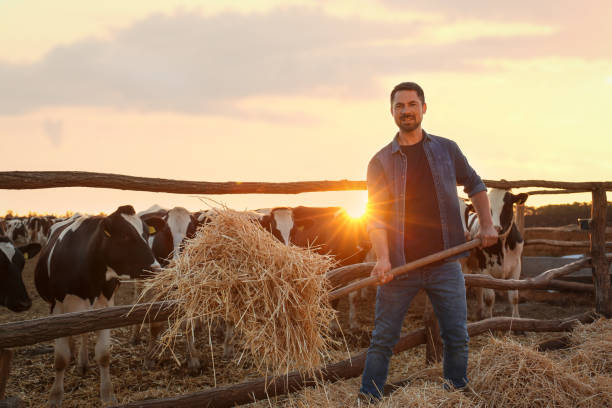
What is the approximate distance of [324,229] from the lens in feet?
32.3

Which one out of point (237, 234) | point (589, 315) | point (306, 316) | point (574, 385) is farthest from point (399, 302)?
point (589, 315)

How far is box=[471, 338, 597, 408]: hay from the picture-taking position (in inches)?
143

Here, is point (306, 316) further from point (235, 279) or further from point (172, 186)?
point (172, 186)

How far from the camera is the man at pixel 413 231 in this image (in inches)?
133

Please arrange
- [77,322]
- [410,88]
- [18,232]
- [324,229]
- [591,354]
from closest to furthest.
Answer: [77,322]
[410,88]
[591,354]
[324,229]
[18,232]

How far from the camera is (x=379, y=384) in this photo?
339cm

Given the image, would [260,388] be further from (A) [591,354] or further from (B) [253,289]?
(A) [591,354]

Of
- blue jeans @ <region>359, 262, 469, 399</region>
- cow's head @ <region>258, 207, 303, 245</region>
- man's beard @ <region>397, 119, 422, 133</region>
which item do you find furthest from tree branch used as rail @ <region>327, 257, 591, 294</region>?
cow's head @ <region>258, 207, 303, 245</region>

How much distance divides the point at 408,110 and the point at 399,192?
553 millimetres

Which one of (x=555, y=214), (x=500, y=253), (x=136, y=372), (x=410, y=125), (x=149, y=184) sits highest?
(x=410, y=125)

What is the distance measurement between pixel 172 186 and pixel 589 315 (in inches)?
230

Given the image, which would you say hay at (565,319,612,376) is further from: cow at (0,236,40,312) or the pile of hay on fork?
cow at (0,236,40,312)

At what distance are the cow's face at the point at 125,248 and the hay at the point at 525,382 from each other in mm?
3399

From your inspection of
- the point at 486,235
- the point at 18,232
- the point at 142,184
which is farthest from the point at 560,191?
the point at 18,232
